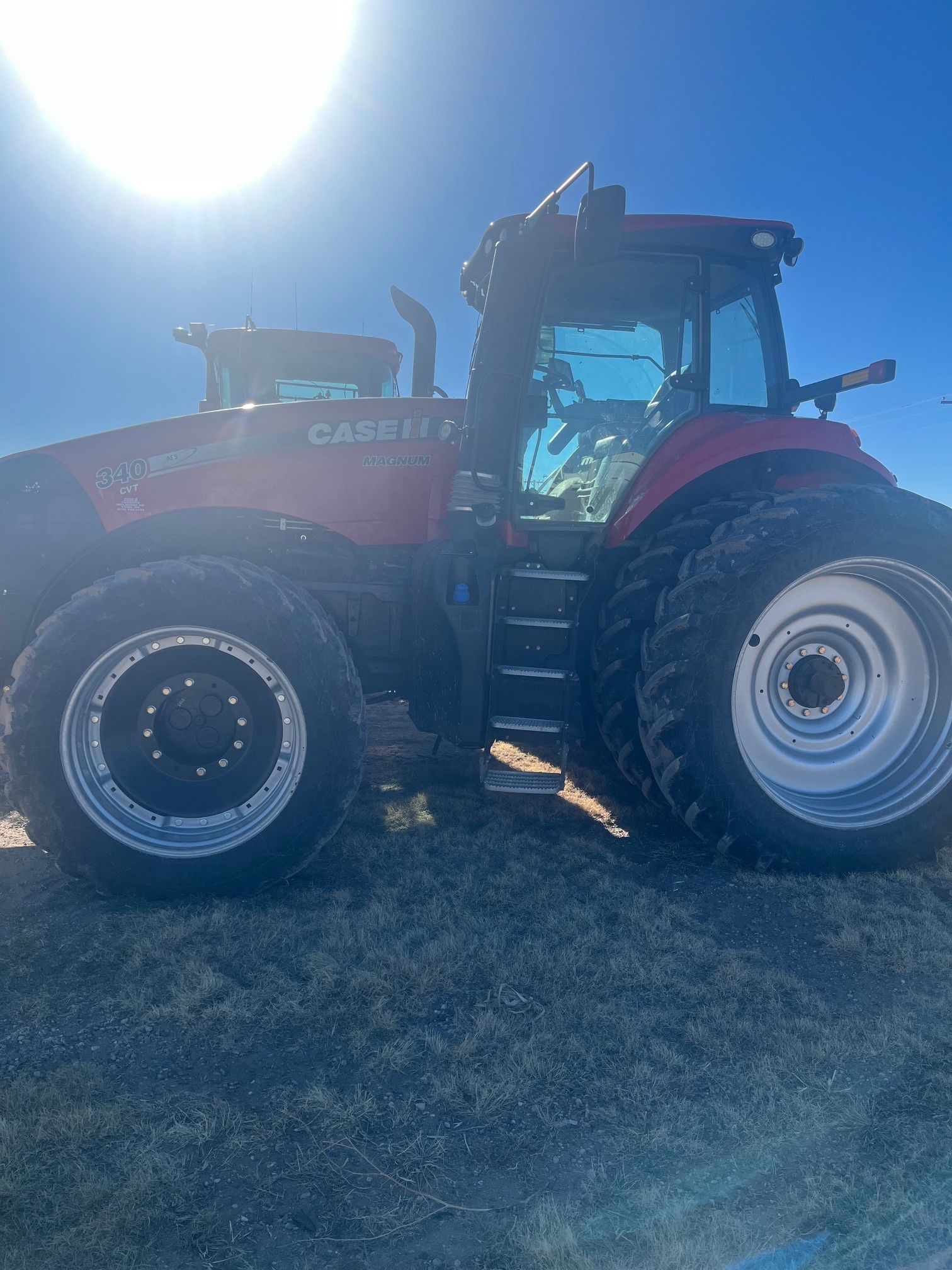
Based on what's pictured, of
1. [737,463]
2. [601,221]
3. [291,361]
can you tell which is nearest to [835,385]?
[737,463]

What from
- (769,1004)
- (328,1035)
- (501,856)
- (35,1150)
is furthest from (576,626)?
(35,1150)

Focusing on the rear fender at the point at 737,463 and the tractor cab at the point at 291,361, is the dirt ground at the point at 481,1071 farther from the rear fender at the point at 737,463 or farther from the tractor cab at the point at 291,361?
the tractor cab at the point at 291,361

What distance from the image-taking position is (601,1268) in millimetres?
1415

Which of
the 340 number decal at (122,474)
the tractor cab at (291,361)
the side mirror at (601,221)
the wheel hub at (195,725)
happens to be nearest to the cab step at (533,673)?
the wheel hub at (195,725)

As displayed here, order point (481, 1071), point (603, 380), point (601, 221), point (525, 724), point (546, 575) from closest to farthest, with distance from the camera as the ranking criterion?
point (481, 1071)
point (601, 221)
point (525, 724)
point (546, 575)
point (603, 380)

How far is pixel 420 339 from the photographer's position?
158 inches

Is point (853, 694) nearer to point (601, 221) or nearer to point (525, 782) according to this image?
point (525, 782)

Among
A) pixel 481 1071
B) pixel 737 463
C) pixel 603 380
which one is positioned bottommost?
pixel 481 1071

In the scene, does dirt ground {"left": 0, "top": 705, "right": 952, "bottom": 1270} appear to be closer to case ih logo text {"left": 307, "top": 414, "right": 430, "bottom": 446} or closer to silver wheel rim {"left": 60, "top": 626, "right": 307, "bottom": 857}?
silver wheel rim {"left": 60, "top": 626, "right": 307, "bottom": 857}

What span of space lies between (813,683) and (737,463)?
1.02 meters

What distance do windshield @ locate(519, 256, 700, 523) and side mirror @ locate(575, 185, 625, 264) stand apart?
546 millimetres

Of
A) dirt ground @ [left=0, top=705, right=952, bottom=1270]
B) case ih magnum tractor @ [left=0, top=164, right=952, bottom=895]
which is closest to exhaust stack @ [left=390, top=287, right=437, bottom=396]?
case ih magnum tractor @ [left=0, top=164, right=952, bottom=895]

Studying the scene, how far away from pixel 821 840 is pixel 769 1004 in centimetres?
107

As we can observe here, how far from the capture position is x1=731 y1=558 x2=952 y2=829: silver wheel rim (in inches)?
129
